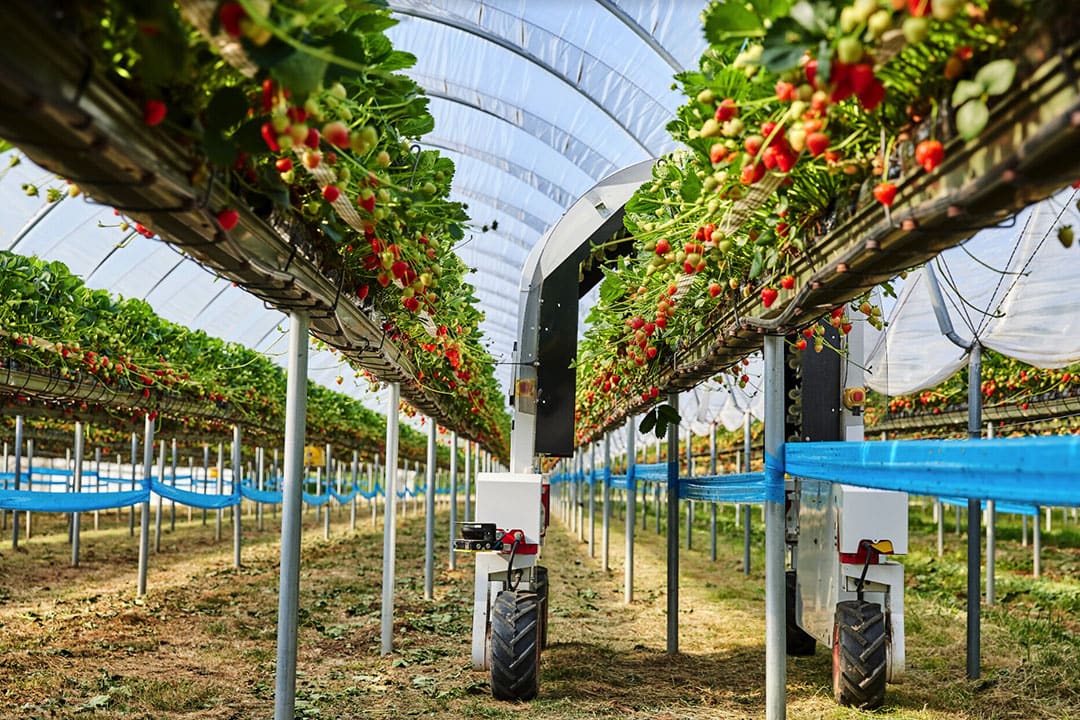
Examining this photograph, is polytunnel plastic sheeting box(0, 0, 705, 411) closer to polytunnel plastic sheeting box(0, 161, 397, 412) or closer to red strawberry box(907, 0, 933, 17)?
polytunnel plastic sheeting box(0, 161, 397, 412)

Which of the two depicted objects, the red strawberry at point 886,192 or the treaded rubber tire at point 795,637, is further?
the treaded rubber tire at point 795,637

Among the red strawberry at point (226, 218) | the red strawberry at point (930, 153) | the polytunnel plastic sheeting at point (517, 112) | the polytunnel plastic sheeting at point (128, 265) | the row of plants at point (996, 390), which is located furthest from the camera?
the row of plants at point (996, 390)

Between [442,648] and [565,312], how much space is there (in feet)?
9.35

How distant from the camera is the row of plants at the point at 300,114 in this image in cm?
178

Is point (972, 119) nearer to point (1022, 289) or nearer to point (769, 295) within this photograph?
point (769, 295)

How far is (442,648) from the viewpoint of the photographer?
7.25 m

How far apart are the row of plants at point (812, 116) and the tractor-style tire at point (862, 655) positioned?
1848 mm

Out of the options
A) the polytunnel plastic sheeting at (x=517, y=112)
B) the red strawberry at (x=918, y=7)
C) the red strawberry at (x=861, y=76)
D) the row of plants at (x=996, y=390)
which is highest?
the polytunnel plastic sheeting at (x=517, y=112)

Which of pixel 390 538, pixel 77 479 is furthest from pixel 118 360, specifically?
pixel 77 479

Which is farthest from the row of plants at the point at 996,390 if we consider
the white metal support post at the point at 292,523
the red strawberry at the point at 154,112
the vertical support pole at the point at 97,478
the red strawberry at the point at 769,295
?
the vertical support pole at the point at 97,478

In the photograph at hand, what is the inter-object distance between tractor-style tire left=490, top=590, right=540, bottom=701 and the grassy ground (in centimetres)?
11

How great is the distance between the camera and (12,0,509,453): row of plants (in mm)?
1783

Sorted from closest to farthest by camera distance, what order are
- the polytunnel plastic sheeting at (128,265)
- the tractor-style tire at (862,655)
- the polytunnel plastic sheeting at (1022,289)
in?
the tractor-style tire at (862,655), the polytunnel plastic sheeting at (1022,289), the polytunnel plastic sheeting at (128,265)

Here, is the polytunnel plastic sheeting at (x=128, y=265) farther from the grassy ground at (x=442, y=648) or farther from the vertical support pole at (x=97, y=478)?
the vertical support pole at (x=97, y=478)
